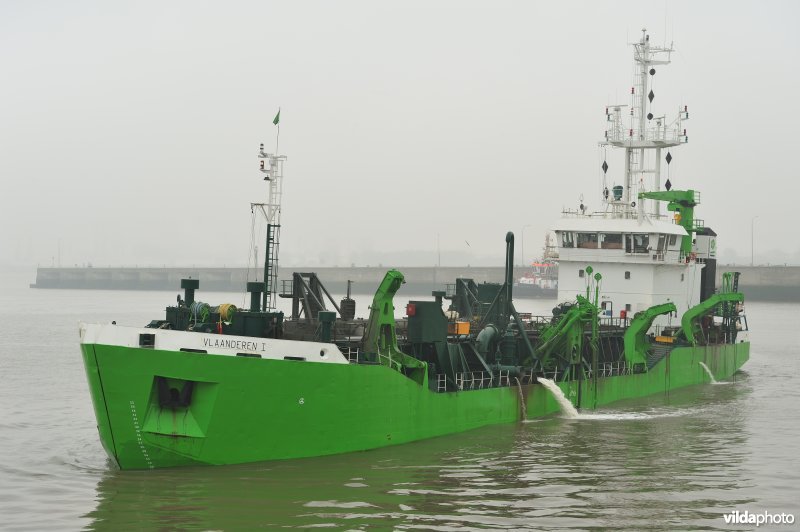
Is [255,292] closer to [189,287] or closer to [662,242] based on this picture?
[189,287]

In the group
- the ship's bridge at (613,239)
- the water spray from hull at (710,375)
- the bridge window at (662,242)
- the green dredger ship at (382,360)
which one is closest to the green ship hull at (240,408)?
the green dredger ship at (382,360)

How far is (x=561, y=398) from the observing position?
30438 mm

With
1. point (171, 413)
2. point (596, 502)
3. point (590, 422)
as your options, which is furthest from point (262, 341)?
point (590, 422)

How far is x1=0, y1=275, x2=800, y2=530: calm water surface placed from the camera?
17.5 metres

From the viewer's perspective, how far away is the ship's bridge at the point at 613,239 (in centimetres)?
3909

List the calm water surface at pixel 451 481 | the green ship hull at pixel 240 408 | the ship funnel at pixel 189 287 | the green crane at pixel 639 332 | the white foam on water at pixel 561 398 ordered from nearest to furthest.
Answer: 1. the calm water surface at pixel 451 481
2. the green ship hull at pixel 240 408
3. the ship funnel at pixel 189 287
4. the white foam on water at pixel 561 398
5. the green crane at pixel 639 332

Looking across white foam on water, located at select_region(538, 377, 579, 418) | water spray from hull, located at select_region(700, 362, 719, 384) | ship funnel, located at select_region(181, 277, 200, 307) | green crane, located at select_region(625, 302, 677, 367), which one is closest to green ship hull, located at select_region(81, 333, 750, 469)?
ship funnel, located at select_region(181, 277, 200, 307)

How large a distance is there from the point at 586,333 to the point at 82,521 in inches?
819

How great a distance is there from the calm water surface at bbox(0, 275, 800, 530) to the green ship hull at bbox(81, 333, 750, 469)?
410 millimetres

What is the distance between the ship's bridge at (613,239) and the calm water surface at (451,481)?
974cm

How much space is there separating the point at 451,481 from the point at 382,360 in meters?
3.77

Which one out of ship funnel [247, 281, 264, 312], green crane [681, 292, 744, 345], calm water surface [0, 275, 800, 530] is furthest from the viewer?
green crane [681, 292, 744, 345]

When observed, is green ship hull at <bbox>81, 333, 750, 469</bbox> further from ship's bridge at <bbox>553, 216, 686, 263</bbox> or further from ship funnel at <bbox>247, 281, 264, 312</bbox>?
ship's bridge at <bbox>553, 216, 686, 263</bbox>

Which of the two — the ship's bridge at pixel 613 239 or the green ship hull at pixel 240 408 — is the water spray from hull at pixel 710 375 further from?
the green ship hull at pixel 240 408
